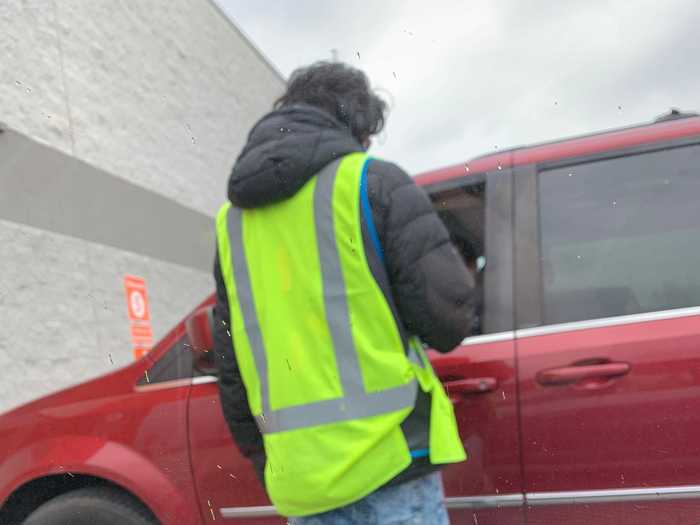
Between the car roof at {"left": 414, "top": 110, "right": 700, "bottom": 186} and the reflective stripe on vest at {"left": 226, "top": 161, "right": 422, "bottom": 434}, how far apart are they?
846 millimetres

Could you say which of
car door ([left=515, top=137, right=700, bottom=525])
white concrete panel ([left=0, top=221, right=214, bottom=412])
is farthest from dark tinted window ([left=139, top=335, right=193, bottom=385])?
white concrete panel ([left=0, top=221, right=214, bottom=412])

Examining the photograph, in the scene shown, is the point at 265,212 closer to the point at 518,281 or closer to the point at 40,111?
the point at 518,281

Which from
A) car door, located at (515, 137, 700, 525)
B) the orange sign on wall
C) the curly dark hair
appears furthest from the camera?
the orange sign on wall

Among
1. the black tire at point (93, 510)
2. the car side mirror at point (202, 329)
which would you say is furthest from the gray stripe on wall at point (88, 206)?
the car side mirror at point (202, 329)

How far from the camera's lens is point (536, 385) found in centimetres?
190

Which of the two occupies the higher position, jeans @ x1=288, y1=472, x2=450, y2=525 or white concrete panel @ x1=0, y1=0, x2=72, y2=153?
white concrete panel @ x1=0, y1=0, x2=72, y2=153

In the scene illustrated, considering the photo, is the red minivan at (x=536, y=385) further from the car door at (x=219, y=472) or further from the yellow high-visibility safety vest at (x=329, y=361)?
the yellow high-visibility safety vest at (x=329, y=361)

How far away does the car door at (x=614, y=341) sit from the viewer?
181cm

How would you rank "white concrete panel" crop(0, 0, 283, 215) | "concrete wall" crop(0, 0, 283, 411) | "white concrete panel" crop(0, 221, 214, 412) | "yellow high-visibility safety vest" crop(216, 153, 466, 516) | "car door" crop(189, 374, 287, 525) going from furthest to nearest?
"white concrete panel" crop(0, 0, 283, 215) → "concrete wall" crop(0, 0, 283, 411) → "white concrete panel" crop(0, 221, 214, 412) → "car door" crop(189, 374, 287, 525) → "yellow high-visibility safety vest" crop(216, 153, 466, 516)

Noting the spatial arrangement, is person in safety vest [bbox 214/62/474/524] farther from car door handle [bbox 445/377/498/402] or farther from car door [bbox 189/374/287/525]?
car door [bbox 189/374/287/525]

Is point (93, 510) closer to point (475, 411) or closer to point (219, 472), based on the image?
point (219, 472)

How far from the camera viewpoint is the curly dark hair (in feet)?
5.59

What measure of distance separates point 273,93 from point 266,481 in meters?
12.7

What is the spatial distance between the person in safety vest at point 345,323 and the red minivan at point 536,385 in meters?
0.45
